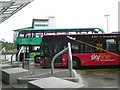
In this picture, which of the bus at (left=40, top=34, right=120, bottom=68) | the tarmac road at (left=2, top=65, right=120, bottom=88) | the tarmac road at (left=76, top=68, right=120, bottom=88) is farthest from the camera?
the bus at (left=40, top=34, right=120, bottom=68)

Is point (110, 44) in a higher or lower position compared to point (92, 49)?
higher

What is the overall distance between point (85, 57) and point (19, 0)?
21.6 ft

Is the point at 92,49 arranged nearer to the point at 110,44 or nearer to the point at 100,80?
the point at 110,44

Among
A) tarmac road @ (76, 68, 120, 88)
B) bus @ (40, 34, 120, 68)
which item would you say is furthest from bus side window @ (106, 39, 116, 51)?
tarmac road @ (76, 68, 120, 88)

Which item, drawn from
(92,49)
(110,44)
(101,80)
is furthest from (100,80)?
(110,44)

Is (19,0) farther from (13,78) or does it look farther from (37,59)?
(13,78)

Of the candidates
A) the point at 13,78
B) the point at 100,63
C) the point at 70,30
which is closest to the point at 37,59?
the point at 70,30

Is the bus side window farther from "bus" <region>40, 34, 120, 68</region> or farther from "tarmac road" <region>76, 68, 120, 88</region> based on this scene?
"tarmac road" <region>76, 68, 120, 88</region>

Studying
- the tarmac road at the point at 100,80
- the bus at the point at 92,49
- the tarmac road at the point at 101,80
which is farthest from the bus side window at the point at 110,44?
the tarmac road at the point at 101,80

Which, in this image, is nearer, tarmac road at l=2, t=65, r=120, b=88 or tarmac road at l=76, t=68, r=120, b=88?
tarmac road at l=2, t=65, r=120, b=88

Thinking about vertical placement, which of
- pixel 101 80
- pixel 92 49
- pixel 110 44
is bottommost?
pixel 101 80

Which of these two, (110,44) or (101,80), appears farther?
(110,44)

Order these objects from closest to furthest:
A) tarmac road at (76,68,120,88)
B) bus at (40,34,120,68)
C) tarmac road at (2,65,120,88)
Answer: tarmac road at (2,65,120,88)
tarmac road at (76,68,120,88)
bus at (40,34,120,68)

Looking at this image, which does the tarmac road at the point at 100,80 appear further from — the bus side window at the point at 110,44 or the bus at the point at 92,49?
the bus side window at the point at 110,44
